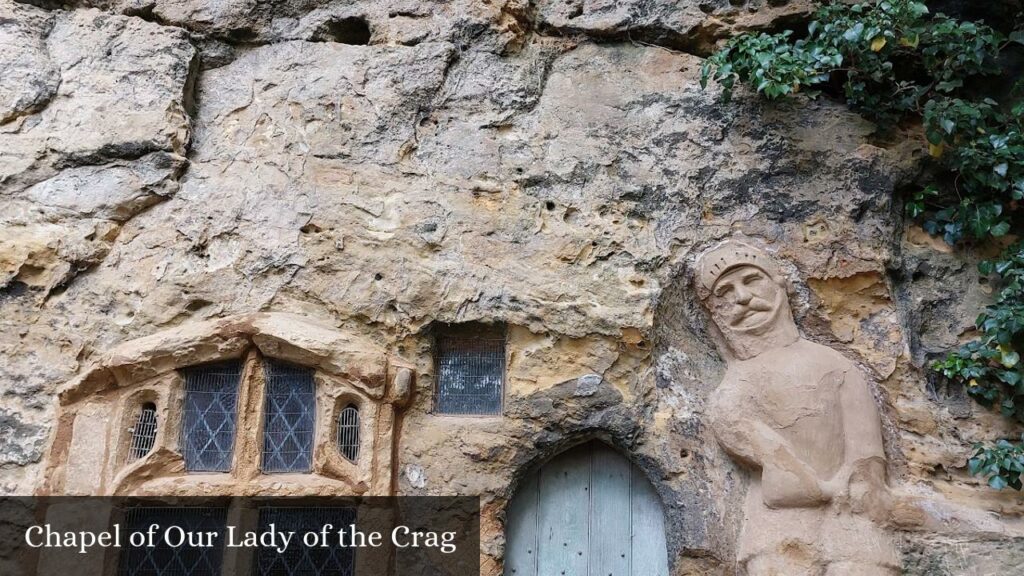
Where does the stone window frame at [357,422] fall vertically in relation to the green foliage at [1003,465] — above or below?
above

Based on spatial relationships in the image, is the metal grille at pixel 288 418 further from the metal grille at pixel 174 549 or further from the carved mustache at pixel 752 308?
the carved mustache at pixel 752 308

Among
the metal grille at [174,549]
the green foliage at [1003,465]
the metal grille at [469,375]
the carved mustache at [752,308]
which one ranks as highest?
the carved mustache at [752,308]

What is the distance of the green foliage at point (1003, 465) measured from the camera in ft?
9.52

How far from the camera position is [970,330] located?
3.27m

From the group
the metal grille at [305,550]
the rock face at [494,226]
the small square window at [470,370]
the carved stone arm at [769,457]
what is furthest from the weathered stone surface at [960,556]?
the metal grille at [305,550]

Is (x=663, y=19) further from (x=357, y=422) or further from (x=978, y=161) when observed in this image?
(x=357, y=422)

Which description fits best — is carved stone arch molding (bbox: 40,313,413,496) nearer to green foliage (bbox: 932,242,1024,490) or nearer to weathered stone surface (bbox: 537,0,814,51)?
weathered stone surface (bbox: 537,0,814,51)

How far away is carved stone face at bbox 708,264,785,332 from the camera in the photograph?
3.27 m

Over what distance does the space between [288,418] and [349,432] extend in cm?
25

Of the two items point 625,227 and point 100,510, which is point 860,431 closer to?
point 625,227

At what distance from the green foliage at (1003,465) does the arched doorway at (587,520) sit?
3.87ft

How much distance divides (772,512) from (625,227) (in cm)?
125

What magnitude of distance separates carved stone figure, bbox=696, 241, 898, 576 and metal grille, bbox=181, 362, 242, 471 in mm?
1888

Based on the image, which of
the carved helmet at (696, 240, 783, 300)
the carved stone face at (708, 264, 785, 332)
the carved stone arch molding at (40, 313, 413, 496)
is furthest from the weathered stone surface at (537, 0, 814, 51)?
the carved stone arch molding at (40, 313, 413, 496)
